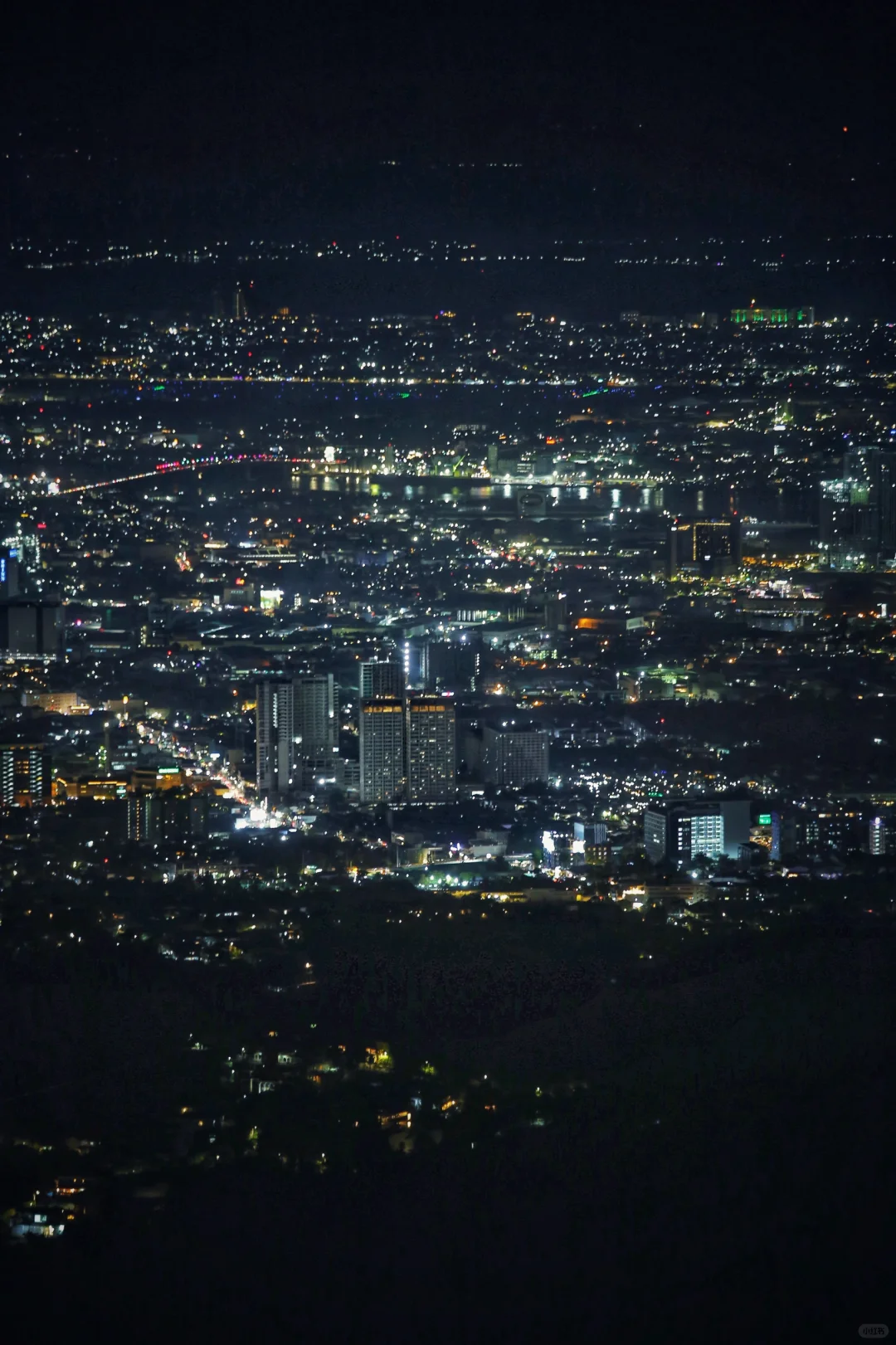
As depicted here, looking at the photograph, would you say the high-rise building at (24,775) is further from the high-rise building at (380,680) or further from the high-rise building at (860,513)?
the high-rise building at (860,513)

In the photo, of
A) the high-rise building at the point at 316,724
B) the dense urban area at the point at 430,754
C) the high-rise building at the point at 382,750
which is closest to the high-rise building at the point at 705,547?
the dense urban area at the point at 430,754

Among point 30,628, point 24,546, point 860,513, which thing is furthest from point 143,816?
point 860,513

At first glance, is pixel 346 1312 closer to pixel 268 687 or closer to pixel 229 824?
pixel 229 824

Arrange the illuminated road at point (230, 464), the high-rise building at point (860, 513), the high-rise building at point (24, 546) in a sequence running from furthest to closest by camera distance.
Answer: the illuminated road at point (230, 464)
the high-rise building at point (24, 546)
the high-rise building at point (860, 513)

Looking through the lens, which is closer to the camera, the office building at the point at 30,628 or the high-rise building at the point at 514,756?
the high-rise building at the point at 514,756

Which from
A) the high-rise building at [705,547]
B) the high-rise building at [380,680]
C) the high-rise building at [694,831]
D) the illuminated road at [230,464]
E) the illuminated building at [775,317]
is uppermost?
the illuminated building at [775,317]

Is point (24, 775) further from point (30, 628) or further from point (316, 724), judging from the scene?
point (30, 628)

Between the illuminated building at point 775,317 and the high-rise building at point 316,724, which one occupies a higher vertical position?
the illuminated building at point 775,317
